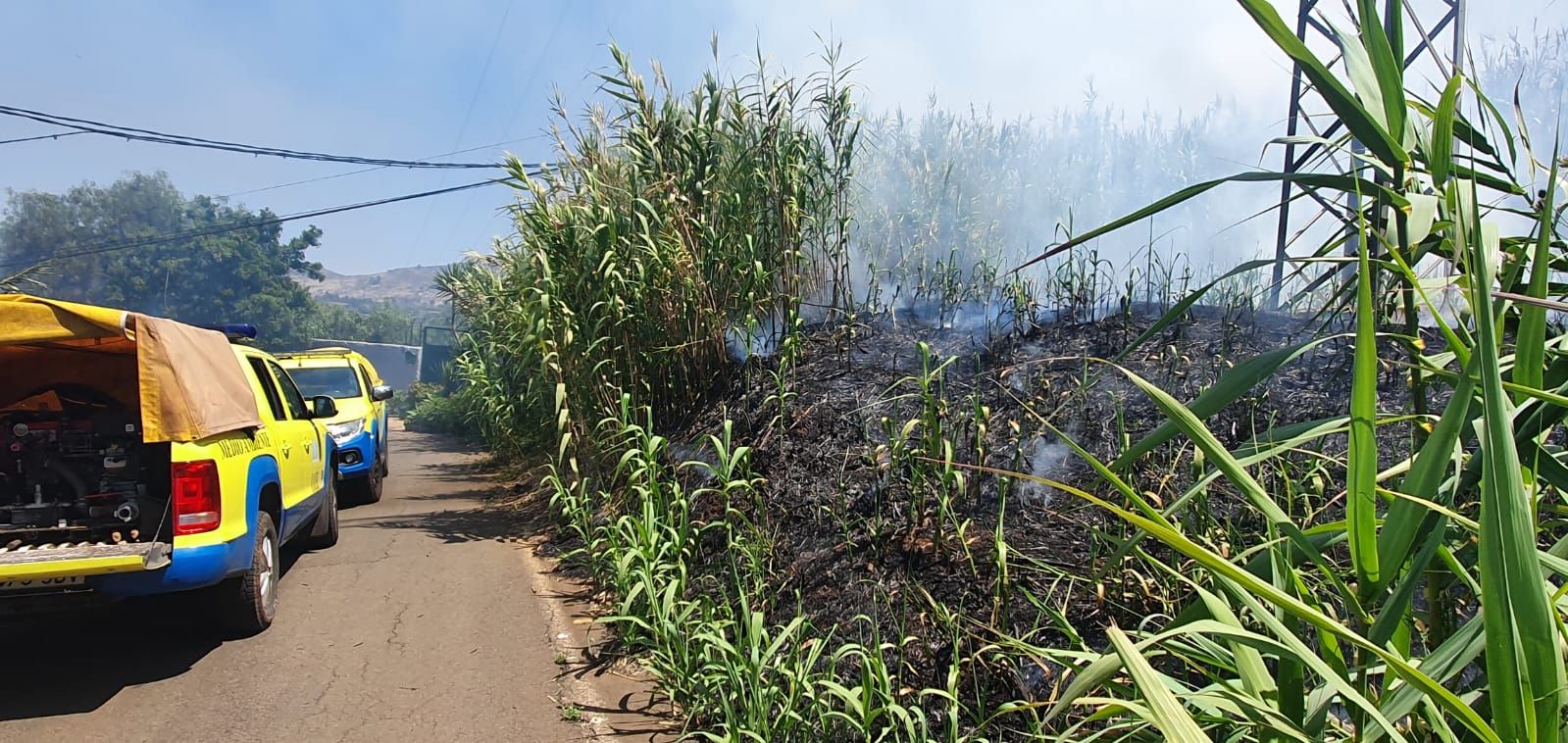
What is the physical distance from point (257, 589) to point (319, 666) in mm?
662

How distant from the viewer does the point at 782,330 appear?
6793mm

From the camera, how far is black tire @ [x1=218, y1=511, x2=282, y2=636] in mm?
4938

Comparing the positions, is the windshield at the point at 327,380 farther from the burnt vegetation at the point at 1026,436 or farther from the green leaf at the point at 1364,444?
the green leaf at the point at 1364,444

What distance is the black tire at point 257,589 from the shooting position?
4.94m

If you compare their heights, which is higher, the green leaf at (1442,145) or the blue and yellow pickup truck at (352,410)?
the green leaf at (1442,145)

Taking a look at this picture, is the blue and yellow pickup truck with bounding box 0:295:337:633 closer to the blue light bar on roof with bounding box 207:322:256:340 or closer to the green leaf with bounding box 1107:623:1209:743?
the blue light bar on roof with bounding box 207:322:256:340

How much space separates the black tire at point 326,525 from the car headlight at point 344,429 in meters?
1.67

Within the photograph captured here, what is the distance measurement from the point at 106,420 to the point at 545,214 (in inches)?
127

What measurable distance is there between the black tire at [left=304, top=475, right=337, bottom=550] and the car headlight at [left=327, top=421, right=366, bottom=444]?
1672mm

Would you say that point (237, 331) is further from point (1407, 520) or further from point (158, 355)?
point (1407, 520)

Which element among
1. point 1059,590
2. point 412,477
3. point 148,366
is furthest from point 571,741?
point 412,477

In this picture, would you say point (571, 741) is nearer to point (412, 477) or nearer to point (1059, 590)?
point (1059, 590)

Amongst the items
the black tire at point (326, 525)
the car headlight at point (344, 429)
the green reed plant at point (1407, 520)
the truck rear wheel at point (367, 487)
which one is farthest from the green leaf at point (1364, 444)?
the truck rear wheel at point (367, 487)

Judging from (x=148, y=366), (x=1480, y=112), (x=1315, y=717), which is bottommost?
(x=1315, y=717)
